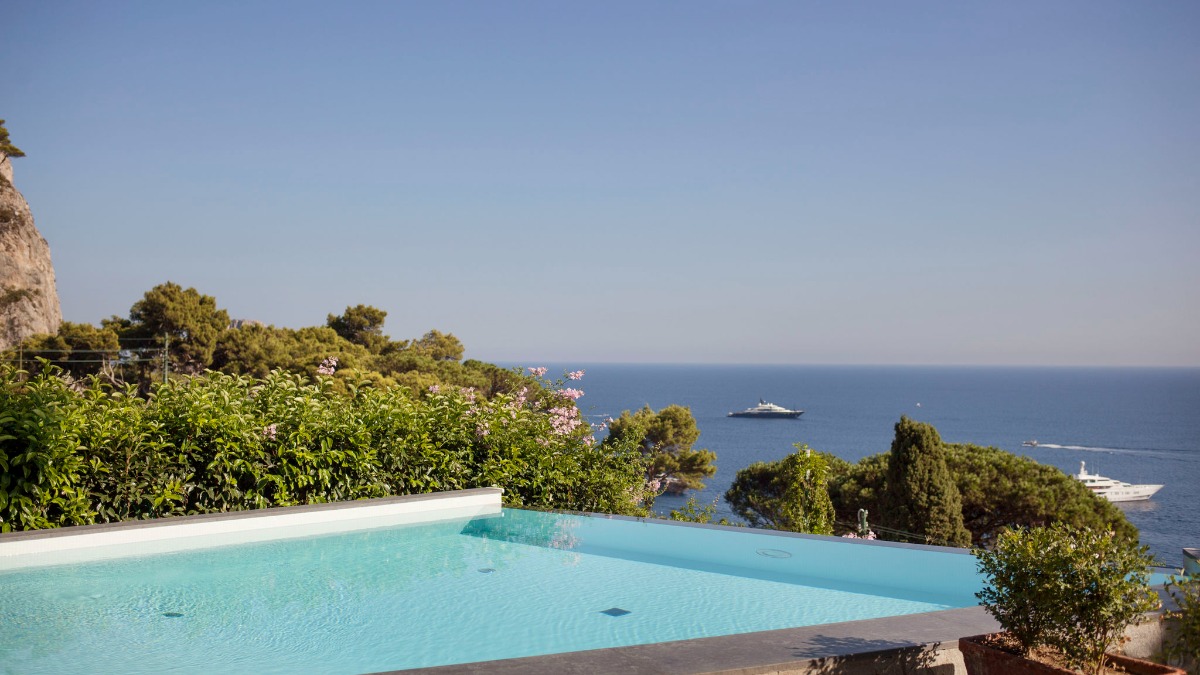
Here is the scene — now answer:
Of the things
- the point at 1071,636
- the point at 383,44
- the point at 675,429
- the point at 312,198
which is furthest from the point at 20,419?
the point at 675,429

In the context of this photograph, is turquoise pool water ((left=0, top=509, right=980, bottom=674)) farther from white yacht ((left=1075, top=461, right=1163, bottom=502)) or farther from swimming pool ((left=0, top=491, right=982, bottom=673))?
white yacht ((left=1075, top=461, right=1163, bottom=502))

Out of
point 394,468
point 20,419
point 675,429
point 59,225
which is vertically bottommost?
point 675,429

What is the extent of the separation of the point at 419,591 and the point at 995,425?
92.6 meters

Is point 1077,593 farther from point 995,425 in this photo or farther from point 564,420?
point 995,425

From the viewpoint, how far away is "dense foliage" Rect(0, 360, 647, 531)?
5.32m

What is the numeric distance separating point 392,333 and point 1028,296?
54.9m

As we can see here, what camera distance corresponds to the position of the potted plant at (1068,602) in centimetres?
231

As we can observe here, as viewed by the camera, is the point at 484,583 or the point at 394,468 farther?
the point at 394,468

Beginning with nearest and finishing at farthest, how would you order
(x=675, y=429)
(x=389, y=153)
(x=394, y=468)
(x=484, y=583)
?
(x=484, y=583)
(x=394, y=468)
(x=389, y=153)
(x=675, y=429)

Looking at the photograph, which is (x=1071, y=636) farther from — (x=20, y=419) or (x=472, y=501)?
(x=20, y=419)

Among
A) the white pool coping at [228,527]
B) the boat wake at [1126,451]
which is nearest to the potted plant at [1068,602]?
the white pool coping at [228,527]

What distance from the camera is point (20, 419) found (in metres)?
5.17

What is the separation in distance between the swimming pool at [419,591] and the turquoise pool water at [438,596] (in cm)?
1

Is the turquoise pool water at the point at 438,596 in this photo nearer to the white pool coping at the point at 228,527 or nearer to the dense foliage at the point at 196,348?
the white pool coping at the point at 228,527
